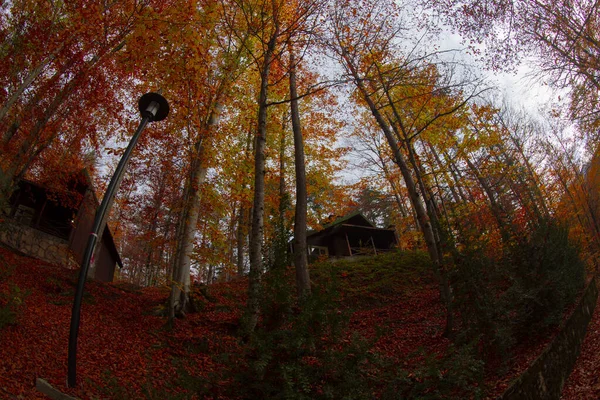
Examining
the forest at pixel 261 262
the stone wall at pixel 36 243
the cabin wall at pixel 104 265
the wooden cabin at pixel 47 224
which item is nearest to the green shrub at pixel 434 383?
the forest at pixel 261 262

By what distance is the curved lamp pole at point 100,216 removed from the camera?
3809 millimetres

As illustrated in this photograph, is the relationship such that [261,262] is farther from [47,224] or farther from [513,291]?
[47,224]

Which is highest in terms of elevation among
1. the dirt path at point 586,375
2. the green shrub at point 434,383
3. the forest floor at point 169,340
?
the forest floor at point 169,340

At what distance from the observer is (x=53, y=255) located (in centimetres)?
1320

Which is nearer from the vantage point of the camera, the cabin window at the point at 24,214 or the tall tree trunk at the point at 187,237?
the tall tree trunk at the point at 187,237

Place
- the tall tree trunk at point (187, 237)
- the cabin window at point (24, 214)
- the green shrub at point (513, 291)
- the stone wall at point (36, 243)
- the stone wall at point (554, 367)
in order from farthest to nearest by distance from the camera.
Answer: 1. the cabin window at point (24, 214)
2. the stone wall at point (36, 243)
3. the tall tree trunk at point (187, 237)
4. the green shrub at point (513, 291)
5. the stone wall at point (554, 367)

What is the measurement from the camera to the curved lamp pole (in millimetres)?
3809

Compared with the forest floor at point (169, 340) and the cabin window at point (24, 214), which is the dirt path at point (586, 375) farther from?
the cabin window at point (24, 214)

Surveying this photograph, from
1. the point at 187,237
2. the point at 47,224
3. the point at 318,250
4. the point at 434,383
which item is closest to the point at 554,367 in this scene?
the point at 434,383

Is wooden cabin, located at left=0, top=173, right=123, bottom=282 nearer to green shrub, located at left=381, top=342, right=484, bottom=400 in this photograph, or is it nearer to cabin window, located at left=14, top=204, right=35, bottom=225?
cabin window, located at left=14, top=204, right=35, bottom=225

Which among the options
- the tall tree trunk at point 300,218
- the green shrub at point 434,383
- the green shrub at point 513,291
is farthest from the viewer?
the tall tree trunk at point 300,218

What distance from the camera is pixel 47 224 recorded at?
45.4 feet

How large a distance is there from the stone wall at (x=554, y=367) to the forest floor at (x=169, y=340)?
0.20 metres

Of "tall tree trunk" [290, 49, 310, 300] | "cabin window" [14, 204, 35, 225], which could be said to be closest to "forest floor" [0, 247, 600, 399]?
"tall tree trunk" [290, 49, 310, 300]
